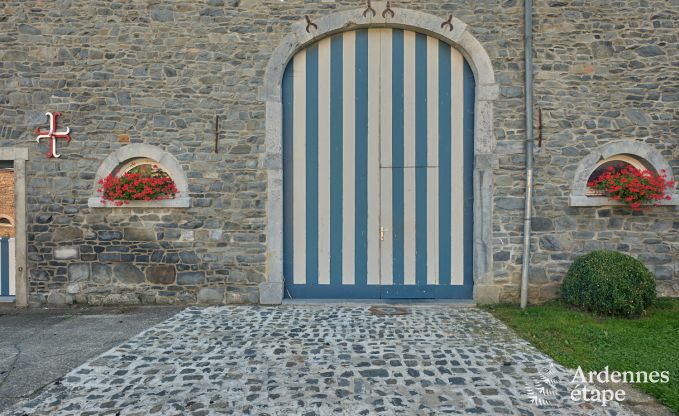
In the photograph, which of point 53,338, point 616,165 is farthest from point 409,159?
point 53,338

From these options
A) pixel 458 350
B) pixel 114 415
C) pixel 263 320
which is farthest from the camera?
pixel 263 320

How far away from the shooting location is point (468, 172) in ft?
17.8

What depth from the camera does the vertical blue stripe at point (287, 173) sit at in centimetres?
550

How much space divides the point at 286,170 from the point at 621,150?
16.2 feet

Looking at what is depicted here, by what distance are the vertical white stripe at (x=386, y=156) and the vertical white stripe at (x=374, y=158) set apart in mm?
62

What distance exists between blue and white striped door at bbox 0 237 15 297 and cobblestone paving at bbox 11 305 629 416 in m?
3.07

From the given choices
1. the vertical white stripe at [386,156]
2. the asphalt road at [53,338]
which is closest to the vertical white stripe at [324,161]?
the vertical white stripe at [386,156]

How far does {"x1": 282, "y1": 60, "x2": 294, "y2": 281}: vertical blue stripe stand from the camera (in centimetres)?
550

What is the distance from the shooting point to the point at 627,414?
2.48 meters

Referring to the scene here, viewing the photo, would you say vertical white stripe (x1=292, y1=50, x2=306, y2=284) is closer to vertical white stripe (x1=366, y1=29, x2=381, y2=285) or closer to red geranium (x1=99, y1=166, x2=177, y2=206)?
vertical white stripe (x1=366, y1=29, x2=381, y2=285)

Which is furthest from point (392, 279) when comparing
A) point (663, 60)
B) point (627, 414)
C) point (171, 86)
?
point (663, 60)

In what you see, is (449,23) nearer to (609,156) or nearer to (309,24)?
(309,24)

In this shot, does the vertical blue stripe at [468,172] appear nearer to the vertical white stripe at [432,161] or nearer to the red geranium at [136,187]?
the vertical white stripe at [432,161]

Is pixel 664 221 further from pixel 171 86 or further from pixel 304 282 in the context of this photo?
pixel 171 86
